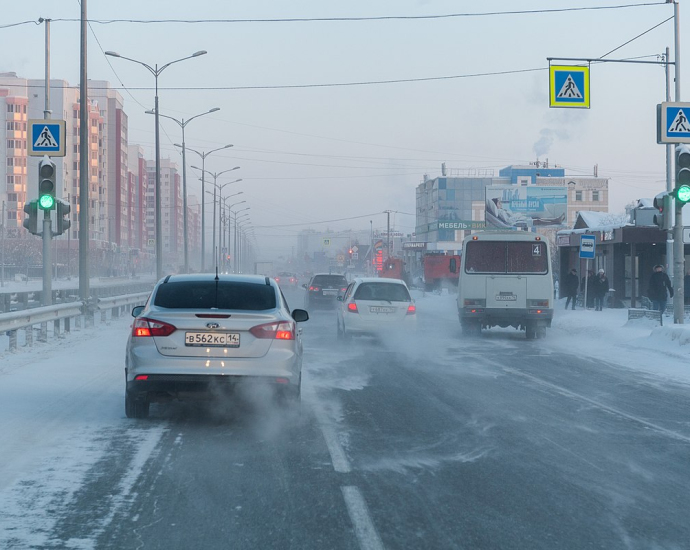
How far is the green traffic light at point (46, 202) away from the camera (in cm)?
1938

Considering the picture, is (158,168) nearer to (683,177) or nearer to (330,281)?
(330,281)

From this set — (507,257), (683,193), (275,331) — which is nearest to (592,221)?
(507,257)

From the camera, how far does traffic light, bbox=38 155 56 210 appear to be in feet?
61.9

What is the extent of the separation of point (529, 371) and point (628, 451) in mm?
7028

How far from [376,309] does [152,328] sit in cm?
1182

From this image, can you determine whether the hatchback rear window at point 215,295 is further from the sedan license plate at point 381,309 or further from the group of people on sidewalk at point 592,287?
the group of people on sidewalk at point 592,287

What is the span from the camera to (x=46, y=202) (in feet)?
64.0

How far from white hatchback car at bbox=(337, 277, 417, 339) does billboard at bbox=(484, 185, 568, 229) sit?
1714 inches

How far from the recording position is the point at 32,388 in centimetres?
1183

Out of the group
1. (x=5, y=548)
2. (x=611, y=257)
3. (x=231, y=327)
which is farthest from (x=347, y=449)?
(x=611, y=257)

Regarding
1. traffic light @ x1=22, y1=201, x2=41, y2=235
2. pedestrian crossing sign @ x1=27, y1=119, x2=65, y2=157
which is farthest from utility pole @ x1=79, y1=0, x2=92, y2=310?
traffic light @ x1=22, y1=201, x2=41, y2=235

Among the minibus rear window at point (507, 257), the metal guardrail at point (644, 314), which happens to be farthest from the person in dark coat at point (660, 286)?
the minibus rear window at point (507, 257)

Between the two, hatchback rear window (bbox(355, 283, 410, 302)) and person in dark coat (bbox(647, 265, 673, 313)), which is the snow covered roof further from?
hatchback rear window (bbox(355, 283, 410, 302))

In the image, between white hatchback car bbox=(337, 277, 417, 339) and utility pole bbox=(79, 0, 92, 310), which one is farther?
utility pole bbox=(79, 0, 92, 310)
